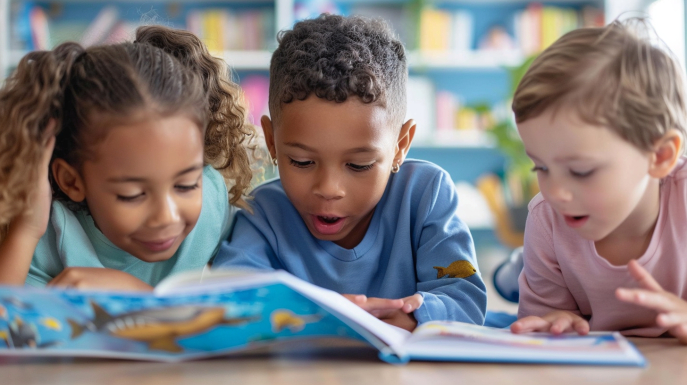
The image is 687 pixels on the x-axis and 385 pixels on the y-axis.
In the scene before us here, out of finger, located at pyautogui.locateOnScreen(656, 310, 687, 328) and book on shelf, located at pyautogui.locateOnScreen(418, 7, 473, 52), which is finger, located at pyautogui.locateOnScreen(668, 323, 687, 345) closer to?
finger, located at pyautogui.locateOnScreen(656, 310, 687, 328)

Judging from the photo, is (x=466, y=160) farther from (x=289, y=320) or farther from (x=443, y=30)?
(x=289, y=320)

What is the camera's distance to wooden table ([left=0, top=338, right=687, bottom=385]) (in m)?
0.61

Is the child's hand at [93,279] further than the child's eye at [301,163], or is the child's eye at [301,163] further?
the child's eye at [301,163]

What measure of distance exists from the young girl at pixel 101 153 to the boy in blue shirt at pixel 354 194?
0.18 metres

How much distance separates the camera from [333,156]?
1.08 meters

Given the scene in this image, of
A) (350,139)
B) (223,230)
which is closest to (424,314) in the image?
(350,139)

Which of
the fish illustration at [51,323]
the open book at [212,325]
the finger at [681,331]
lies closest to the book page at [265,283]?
the open book at [212,325]

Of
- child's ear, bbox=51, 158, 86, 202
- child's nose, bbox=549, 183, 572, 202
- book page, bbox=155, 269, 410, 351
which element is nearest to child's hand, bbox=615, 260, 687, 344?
child's nose, bbox=549, 183, 572, 202

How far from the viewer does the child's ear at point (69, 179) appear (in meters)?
0.96

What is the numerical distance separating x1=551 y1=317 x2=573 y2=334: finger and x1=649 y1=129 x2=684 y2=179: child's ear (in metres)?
0.22

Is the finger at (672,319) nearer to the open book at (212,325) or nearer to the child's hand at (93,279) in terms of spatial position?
the open book at (212,325)

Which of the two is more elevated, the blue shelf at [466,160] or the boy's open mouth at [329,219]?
the boy's open mouth at [329,219]

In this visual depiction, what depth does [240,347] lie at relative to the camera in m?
0.69

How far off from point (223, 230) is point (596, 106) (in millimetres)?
714
